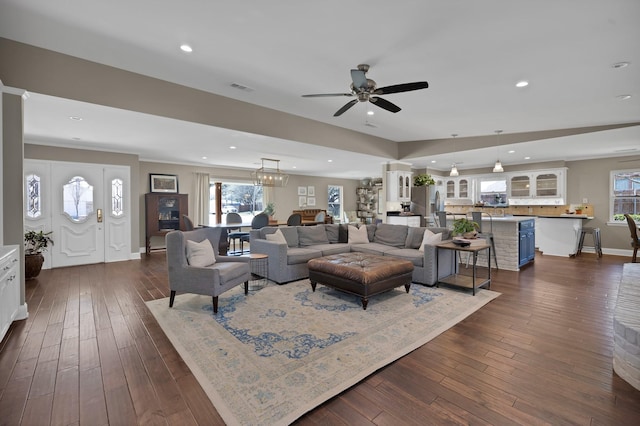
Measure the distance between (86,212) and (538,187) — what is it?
12.0 metres

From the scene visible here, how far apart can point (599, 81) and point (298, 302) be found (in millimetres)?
4612

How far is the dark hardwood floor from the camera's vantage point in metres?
1.82

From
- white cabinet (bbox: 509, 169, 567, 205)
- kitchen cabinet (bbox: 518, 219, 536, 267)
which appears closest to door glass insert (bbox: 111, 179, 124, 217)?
kitchen cabinet (bbox: 518, 219, 536, 267)

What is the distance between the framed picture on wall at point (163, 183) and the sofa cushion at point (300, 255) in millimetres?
4949

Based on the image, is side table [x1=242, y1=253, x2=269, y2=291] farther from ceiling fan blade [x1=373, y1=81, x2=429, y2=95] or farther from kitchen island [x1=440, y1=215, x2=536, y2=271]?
kitchen island [x1=440, y1=215, x2=536, y2=271]

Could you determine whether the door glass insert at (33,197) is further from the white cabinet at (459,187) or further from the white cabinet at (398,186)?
the white cabinet at (459,187)

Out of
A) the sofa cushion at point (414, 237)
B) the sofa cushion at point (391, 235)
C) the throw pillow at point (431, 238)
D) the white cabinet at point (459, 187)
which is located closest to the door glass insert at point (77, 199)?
the sofa cushion at point (391, 235)

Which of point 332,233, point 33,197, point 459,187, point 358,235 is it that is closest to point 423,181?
point 459,187

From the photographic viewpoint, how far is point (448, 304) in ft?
12.3

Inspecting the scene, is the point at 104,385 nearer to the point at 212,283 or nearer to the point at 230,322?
the point at 230,322

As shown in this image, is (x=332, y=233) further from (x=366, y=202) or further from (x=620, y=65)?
(x=366, y=202)

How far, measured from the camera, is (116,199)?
22.2 feet

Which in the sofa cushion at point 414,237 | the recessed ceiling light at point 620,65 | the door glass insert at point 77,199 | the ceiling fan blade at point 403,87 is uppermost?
the recessed ceiling light at point 620,65

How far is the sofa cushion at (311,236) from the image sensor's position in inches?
225
